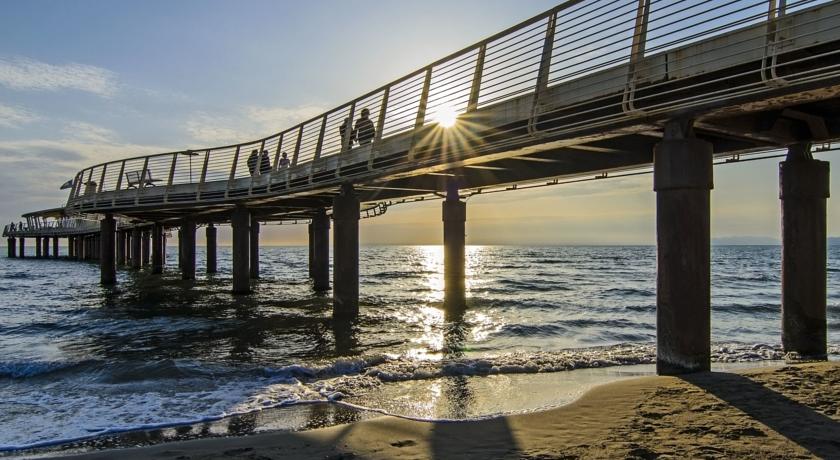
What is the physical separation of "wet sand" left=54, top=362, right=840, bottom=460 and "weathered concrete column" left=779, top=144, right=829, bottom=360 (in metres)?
2.87

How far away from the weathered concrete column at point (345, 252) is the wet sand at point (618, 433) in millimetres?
10605

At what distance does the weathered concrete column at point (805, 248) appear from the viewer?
9898 millimetres

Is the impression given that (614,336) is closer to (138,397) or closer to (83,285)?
(138,397)

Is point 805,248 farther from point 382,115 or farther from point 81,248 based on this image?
point 81,248

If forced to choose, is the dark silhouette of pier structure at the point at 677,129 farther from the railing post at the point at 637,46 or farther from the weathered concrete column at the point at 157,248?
the weathered concrete column at the point at 157,248

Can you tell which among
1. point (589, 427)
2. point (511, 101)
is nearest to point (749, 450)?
point (589, 427)

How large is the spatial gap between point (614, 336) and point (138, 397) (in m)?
11.2

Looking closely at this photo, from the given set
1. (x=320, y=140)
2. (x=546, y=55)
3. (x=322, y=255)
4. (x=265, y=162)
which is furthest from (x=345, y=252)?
(x=322, y=255)

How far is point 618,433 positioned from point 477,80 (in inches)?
283

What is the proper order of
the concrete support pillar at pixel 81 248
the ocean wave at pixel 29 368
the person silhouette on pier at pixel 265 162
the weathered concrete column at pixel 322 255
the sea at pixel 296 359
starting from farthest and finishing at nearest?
1. the concrete support pillar at pixel 81 248
2. the weathered concrete column at pixel 322 255
3. the person silhouette on pier at pixel 265 162
4. the ocean wave at pixel 29 368
5. the sea at pixel 296 359

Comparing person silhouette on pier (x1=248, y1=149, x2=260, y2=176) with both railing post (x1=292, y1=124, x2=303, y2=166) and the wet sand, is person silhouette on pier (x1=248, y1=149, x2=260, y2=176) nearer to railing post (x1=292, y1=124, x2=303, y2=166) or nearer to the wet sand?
railing post (x1=292, y1=124, x2=303, y2=166)

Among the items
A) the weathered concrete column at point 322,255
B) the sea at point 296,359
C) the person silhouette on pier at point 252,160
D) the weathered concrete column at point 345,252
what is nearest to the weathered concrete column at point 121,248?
the sea at point 296,359

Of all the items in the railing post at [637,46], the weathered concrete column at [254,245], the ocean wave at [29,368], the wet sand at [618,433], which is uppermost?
the railing post at [637,46]

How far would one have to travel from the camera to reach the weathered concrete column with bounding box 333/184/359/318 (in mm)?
17422
